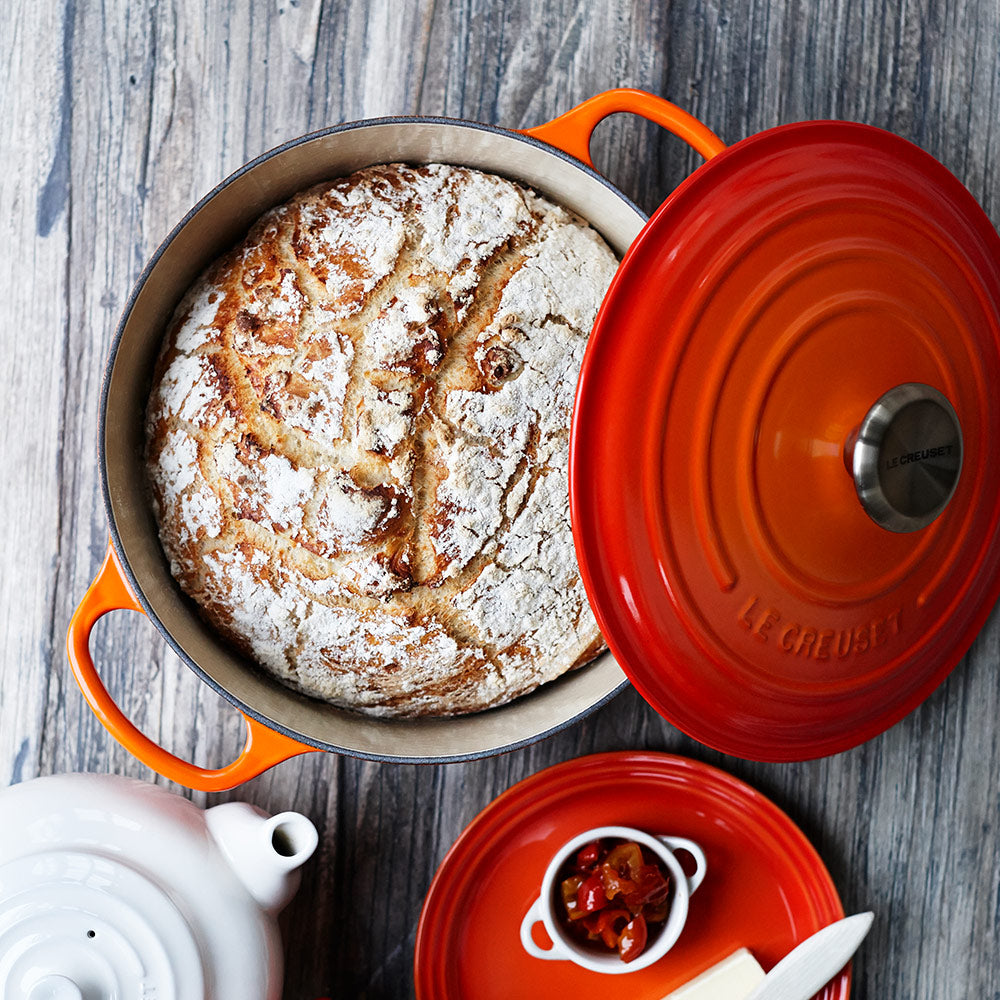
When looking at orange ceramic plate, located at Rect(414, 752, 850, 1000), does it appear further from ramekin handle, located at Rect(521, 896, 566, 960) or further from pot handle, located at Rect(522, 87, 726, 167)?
pot handle, located at Rect(522, 87, 726, 167)

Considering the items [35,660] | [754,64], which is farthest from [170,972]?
[754,64]

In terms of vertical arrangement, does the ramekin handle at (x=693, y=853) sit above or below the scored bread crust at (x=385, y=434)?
below

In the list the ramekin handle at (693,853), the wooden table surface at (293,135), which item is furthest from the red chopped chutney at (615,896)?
the wooden table surface at (293,135)

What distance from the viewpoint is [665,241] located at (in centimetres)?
68

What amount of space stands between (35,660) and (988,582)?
110 cm

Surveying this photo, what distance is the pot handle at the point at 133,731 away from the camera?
83 cm

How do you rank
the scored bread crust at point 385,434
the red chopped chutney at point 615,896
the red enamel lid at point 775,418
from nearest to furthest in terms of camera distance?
the red enamel lid at point 775,418 → the scored bread crust at point 385,434 → the red chopped chutney at point 615,896

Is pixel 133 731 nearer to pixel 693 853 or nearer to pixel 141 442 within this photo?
pixel 141 442

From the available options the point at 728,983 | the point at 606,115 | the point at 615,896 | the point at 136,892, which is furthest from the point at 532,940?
the point at 606,115

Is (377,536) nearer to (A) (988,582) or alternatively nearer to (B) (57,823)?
(B) (57,823)

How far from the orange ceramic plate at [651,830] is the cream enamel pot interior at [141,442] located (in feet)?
0.61

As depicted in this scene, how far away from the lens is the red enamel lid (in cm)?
69

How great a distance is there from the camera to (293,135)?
103 cm

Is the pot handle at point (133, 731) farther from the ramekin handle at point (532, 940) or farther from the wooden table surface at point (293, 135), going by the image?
the ramekin handle at point (532, 940)
